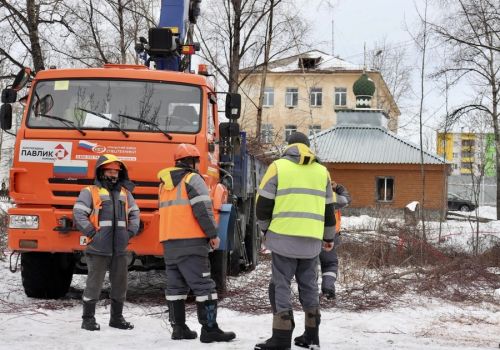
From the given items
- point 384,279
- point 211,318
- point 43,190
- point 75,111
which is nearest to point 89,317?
point 211,318

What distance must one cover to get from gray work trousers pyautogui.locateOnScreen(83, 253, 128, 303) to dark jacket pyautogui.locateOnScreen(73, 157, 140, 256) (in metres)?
0.08

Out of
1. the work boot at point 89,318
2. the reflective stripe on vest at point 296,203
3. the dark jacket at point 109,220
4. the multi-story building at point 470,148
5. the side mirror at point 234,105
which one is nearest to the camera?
the reflective stripe on vest at point 296,203

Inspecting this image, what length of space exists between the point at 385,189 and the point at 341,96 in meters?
20.8

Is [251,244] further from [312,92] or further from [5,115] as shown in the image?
[312,92]

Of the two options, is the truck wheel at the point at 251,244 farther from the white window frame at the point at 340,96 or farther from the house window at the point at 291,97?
the white window frame at the point at 340,96

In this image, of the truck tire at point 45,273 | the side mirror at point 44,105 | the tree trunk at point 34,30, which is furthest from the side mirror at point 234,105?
the tree trunk at point 34,30

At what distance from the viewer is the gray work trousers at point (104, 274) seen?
693cm

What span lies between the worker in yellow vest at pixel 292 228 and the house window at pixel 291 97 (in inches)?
2054

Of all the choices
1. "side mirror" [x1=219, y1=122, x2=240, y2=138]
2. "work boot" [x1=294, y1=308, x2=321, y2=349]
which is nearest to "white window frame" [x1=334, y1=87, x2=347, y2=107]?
"side mirror" [x1=219, y1=122, x2=240, y2=138]

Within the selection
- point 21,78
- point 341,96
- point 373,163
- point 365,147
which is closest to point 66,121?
point 21,78

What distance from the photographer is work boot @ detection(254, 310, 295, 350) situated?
5.87 meters

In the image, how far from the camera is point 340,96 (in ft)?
190

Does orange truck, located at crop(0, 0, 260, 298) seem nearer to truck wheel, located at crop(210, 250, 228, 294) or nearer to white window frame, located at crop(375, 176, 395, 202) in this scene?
truck wheel, located at crop(210, 250, 228, 294)

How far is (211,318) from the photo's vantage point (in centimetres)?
637
